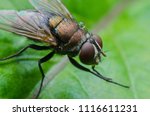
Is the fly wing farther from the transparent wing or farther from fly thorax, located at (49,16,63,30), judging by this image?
the transparent wing

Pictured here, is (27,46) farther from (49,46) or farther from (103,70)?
(103,70)

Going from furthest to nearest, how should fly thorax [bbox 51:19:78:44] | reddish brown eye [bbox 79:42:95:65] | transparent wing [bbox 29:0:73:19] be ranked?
transparent wing [bbox 29:0:73:19], fly thorax [bbox 51:19:78:44], reddish brown eye [bbox 79:42:95:65]

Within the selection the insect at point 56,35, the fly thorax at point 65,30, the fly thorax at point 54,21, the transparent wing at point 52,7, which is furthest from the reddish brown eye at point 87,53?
the transparent wing at point 52,7

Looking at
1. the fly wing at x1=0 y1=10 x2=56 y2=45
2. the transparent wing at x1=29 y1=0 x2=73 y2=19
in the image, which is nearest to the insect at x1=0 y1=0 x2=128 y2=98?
the fly wing at x1=0 y1=10 x2=56 y2=45

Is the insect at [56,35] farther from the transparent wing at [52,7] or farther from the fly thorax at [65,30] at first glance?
the transparent wing at [52,7]

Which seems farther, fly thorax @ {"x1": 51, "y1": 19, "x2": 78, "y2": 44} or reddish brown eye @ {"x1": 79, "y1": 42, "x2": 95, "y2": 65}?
fly thorax @ {"x1": 51, "y1": 19, "x2": 78, "y2": 44}

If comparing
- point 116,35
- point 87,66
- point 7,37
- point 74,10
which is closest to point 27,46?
point 7,37
